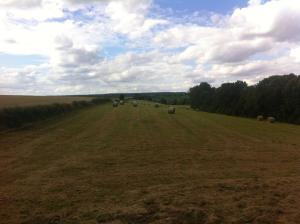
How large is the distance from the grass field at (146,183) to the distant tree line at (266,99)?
3955 centimetres

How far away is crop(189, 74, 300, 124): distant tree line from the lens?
6138 centimetres

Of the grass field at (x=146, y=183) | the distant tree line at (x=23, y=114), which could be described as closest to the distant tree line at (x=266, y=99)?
the distant tree line at (x=23, y=114)

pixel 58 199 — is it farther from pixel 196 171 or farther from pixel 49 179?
pixel 196 171

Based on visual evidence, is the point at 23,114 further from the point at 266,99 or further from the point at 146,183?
the point at 266,99

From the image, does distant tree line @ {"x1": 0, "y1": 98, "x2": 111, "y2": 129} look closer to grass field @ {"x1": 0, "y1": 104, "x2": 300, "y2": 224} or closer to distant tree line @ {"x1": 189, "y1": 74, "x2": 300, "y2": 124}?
grass field @ {"x1": 0, "y1": 104, "x2": 300, "y2": 224}

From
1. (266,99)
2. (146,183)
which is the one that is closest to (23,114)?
(146,183)

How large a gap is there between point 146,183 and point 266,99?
5655cm

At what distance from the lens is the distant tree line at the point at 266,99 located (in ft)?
201

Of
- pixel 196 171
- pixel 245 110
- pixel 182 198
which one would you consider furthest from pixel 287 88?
pixel 182 198

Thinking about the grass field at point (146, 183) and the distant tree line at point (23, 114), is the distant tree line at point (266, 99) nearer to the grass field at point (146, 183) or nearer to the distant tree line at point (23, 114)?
the distant tree line at point (23, 114)

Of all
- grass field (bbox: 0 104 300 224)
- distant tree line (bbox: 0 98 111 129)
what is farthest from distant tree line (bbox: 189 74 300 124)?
grass field (bbox: 0 104 300 224)

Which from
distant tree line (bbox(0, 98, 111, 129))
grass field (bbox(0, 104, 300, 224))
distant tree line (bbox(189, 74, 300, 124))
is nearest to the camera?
grass field (bbox(0, 104, 300, 224))

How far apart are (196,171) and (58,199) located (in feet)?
19.1

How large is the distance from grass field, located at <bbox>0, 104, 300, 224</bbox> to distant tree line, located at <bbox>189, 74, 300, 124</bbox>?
39.6 meters
